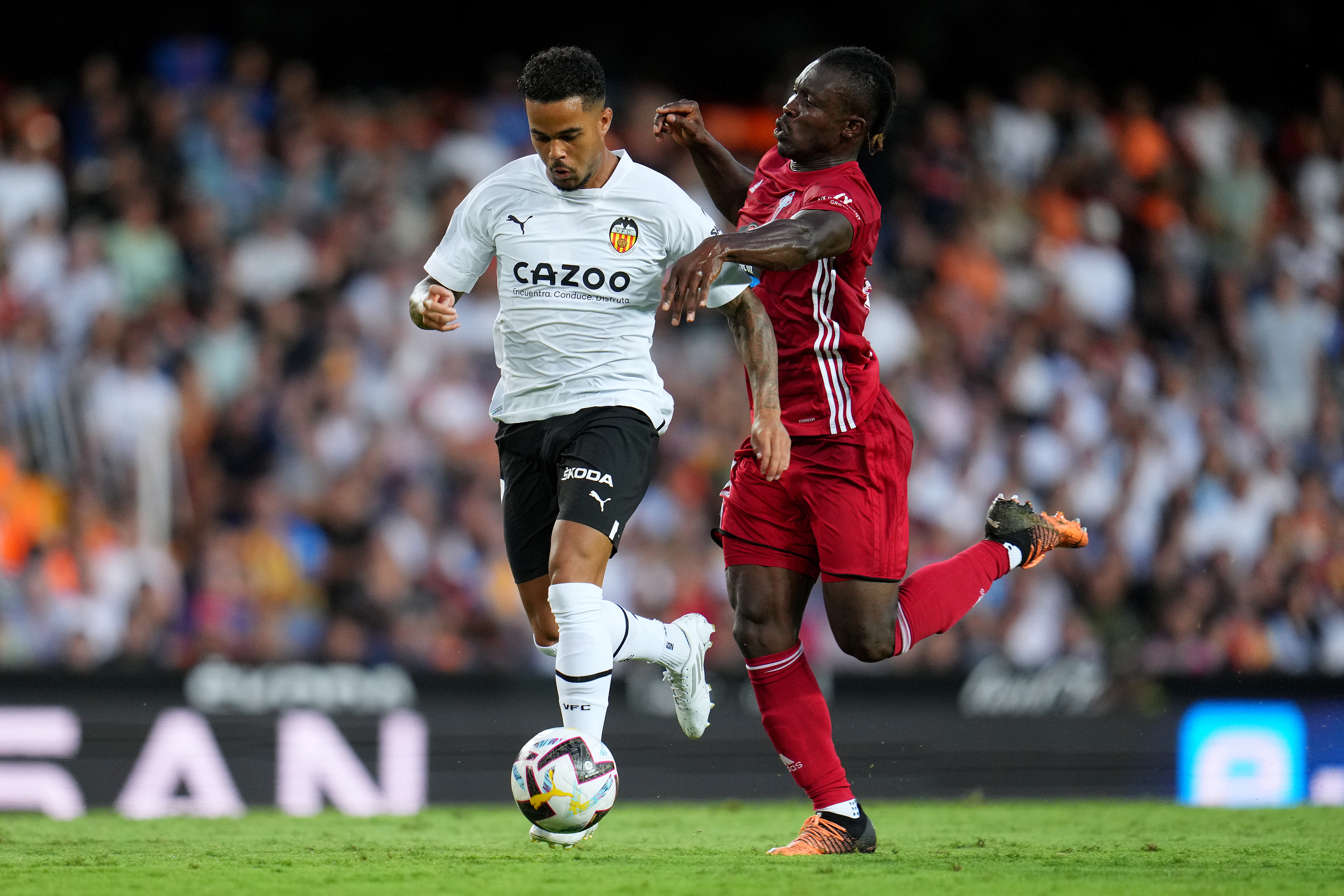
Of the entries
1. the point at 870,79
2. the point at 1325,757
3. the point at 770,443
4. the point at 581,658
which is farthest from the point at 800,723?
the point at 1325,757

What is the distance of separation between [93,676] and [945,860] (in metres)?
4.84

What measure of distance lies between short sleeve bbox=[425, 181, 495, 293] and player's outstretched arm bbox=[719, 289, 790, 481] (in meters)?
0.94

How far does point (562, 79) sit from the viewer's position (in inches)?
218

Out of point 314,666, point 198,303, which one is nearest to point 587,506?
point 314,666

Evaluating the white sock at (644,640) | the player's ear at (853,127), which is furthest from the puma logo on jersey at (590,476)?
the player's ear at (853,127)

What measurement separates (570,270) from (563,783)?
1814mm

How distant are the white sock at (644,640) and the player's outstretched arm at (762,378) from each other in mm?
737

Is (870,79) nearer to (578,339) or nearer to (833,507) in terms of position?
(578,339)

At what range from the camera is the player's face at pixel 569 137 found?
5562 mm

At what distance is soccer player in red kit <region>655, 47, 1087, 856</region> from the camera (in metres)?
5.75

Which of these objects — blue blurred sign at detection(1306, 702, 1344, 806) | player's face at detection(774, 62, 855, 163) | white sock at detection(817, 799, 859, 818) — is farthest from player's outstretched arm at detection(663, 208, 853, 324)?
blue blurred sign at detection(1306, 702, 1344, 806)

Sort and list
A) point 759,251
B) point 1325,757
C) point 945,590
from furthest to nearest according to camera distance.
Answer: point 1325,757 → point 945,590 → point 759,251

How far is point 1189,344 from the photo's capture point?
533 inches

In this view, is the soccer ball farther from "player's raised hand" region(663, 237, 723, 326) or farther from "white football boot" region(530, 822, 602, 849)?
"player's raised hand" region(663, 237, 723, 326)
